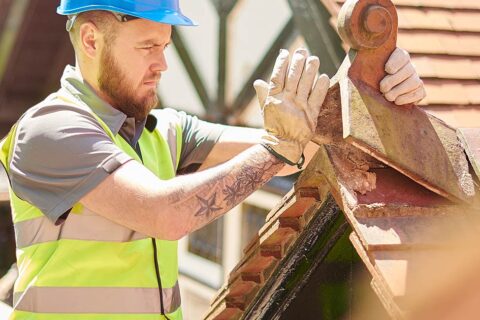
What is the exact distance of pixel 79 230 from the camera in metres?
2.55

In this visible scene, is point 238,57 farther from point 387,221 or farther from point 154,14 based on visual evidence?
point 387,221

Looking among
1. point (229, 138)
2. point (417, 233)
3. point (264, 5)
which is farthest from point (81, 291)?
point (264, 5)

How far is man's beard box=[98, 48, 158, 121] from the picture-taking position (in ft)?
8.59

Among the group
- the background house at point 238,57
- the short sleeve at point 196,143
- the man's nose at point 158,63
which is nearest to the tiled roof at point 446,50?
the background house at point 238,57

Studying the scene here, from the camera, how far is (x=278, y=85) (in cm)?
224

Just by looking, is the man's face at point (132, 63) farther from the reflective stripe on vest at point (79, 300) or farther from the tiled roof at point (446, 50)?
the tiled roof at point (446, 50)

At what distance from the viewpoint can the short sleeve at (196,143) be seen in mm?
3090

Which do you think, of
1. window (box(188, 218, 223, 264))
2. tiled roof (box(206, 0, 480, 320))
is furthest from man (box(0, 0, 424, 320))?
window (box(188, 218, 223, 264))

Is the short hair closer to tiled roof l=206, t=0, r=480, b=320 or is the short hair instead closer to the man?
the man

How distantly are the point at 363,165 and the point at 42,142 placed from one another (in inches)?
36.9

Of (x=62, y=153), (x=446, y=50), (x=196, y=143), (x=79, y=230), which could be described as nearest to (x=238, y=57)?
(x=446, y=50)

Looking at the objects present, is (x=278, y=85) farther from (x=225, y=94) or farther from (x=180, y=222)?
(x=225, y=94)

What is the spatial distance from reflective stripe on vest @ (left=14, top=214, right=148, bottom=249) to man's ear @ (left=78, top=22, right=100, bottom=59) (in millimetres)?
519

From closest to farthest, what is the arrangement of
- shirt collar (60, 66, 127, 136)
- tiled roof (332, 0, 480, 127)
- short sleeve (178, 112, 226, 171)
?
1. shirt collar (60, 66, 127, 136)
2. short sleeve (178, 112, 226, 171)
3. tiled roof (332, 0, 480, 127)
